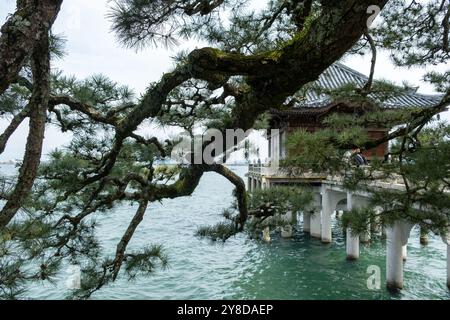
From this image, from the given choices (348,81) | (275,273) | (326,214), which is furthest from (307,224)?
(348,81)

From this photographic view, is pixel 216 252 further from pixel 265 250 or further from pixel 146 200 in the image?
pixel 146 200

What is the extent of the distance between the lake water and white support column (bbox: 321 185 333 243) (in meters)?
0.34

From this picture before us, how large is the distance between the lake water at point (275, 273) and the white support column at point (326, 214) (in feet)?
1.11

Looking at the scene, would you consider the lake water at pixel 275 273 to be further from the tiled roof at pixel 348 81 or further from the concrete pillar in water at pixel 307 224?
the tiled roof at pixel 348 81

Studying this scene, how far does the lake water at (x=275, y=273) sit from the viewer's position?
779 centimetres

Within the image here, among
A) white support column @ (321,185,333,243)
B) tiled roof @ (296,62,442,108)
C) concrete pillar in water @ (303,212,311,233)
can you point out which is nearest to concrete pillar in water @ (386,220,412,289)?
tiled roof @ (296,62,442,108)

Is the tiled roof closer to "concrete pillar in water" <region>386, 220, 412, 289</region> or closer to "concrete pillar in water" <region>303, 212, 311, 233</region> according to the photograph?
"concrete pillar in water" <region>386, 220, 412, 289</region>

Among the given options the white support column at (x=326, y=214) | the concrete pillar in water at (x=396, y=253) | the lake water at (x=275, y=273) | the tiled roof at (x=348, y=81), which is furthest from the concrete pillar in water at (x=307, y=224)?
the concrete pillar in water at (x=396, y=253)

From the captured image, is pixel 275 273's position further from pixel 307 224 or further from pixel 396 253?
pixel 307 224

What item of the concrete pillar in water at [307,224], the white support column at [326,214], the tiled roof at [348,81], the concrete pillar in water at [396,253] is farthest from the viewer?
the concrete pillar in water at [307,224]

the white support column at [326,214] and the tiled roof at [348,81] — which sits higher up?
the tiled roof at [348,81]
